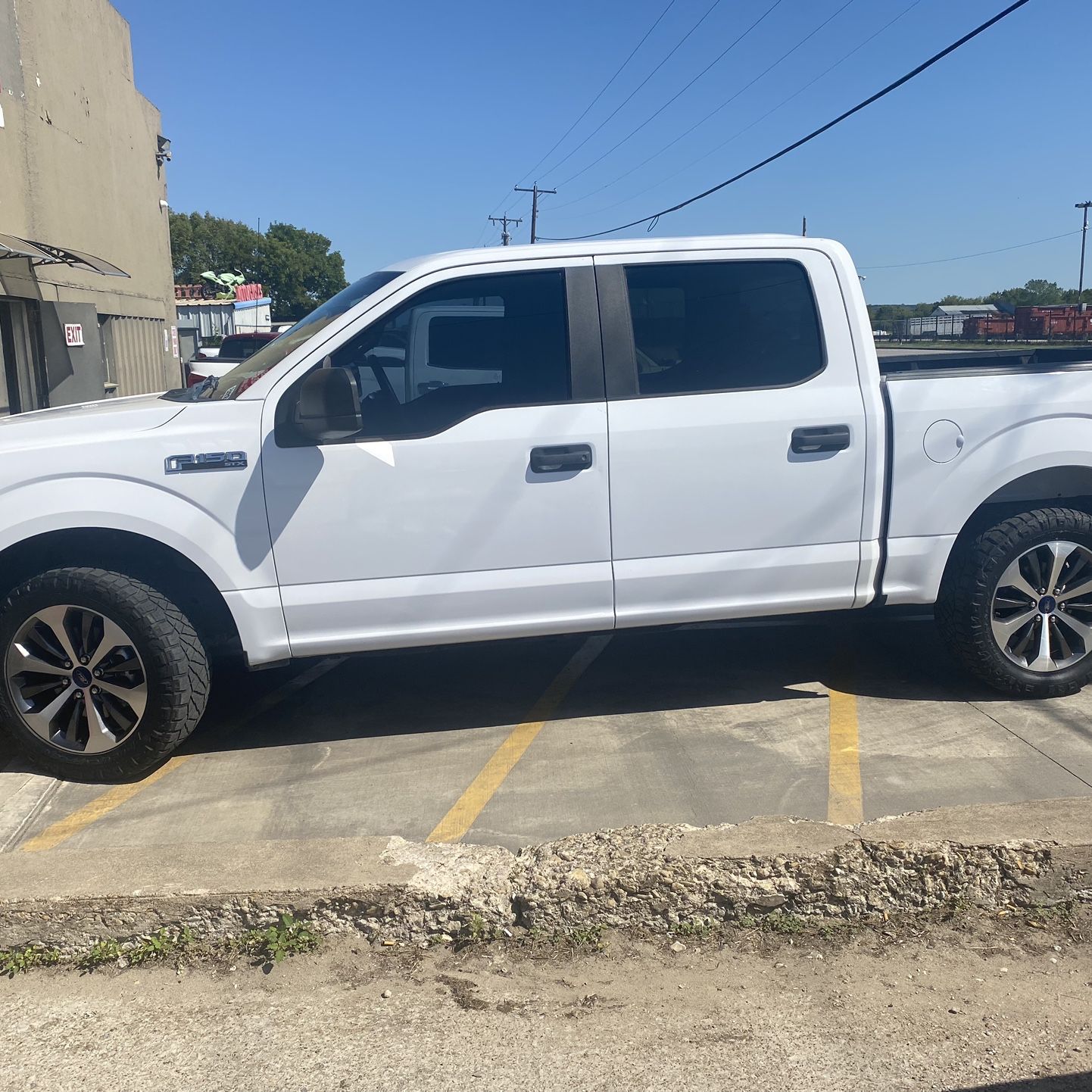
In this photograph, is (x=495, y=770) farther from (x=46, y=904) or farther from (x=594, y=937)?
(x=46, y=904)

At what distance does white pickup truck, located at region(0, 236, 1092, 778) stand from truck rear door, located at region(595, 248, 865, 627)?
1 centimetres

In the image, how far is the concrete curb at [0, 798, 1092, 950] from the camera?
10.6 feet

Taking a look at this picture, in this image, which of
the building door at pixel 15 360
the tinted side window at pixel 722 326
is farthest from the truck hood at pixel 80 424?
the building door at pixel 15 360

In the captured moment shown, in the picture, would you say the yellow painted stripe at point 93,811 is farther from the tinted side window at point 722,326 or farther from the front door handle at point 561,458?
the tinted side window at point 722,326

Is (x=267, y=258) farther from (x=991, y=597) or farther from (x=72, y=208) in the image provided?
(x=991, y=597)

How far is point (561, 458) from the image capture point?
4.39m

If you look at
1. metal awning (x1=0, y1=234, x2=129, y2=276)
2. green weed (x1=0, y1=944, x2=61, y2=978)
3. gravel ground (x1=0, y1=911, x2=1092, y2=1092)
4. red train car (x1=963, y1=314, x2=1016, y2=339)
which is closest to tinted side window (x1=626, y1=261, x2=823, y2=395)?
gravel ground (x1=0, y1=911, x2=1092, y2=1092)

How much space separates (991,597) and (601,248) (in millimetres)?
2311

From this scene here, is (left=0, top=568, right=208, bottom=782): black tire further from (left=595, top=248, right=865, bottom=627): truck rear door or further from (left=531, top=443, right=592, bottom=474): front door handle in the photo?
(left=595, top=248, right=865, bottom=627): truck rear door

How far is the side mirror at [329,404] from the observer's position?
412cm

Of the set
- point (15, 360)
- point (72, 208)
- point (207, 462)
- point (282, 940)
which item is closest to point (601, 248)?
point (207, 462)

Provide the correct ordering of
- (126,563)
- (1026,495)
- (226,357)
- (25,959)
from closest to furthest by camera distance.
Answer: (25,959)
(126,563)
(1026,495)
(226,357)

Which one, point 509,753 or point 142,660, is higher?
point 142,660

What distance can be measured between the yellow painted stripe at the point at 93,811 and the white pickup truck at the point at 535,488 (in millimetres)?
118
